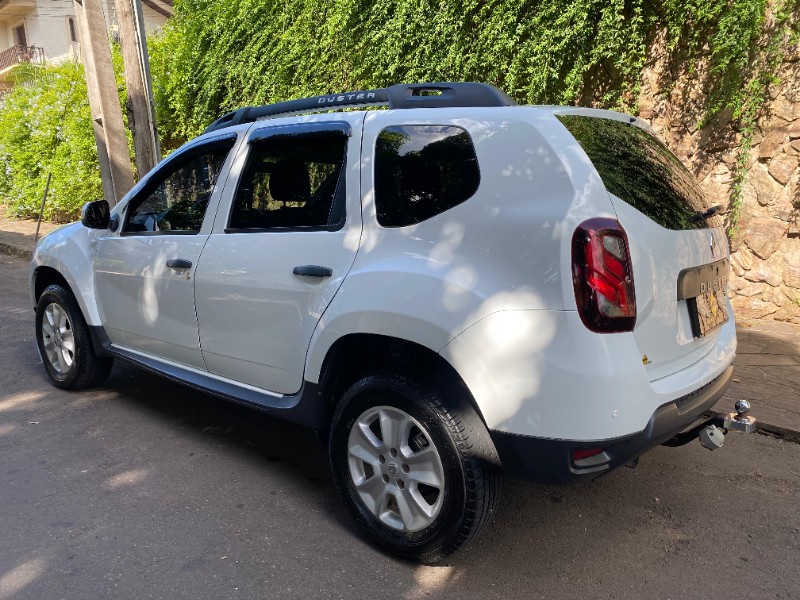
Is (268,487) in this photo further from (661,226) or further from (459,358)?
(661,226)

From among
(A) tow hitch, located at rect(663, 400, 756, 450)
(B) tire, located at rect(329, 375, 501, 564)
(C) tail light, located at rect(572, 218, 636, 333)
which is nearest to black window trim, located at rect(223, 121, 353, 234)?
(B) tire, located at rect(329, 375, 501, 564)

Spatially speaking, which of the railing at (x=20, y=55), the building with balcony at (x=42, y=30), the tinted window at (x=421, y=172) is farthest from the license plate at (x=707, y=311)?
the railing at (x=20, y=55)

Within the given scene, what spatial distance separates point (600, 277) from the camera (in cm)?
222

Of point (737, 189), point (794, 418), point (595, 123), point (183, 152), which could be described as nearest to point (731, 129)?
point (737, 189)

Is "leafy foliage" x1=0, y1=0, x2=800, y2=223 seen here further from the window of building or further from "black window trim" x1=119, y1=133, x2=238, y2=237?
the window of building

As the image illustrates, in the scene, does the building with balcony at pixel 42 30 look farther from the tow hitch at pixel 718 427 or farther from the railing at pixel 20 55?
the tow hitch at pixel 718 427

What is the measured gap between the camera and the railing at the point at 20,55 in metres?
29.5

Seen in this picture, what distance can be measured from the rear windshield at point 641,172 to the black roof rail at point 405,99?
1.31 ft

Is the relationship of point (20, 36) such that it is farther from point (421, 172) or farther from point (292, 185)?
point (421, 172)

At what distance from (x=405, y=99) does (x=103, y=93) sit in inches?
307

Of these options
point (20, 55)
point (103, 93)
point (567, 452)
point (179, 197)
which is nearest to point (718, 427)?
point (567, 452)

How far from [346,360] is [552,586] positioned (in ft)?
4.08

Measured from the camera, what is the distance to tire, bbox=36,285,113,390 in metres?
4.52

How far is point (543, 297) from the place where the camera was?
224 centimetres
